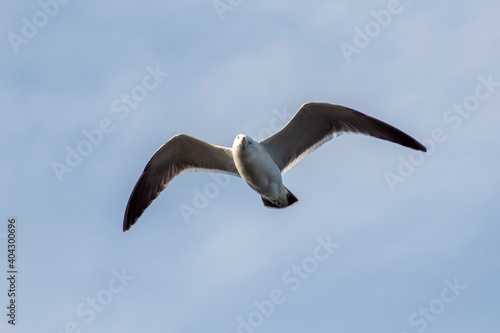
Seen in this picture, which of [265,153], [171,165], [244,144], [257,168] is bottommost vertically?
[257,168]

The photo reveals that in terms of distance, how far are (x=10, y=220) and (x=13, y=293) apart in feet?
5.33

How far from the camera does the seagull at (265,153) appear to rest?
663 inches

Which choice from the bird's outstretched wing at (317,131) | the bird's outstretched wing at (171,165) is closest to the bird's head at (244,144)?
the bird's outstretched wing at (317,131)

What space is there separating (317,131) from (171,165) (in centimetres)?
307

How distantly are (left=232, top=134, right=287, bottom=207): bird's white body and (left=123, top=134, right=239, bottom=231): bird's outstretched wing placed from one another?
0.99m

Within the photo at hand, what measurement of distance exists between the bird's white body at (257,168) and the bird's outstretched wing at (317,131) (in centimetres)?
54

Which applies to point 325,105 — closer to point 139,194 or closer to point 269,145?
point 269,145

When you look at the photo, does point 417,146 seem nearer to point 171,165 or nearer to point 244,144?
point 244,144

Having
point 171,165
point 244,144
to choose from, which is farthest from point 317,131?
point 171,165

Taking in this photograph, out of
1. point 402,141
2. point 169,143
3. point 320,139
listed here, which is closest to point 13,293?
point 169,143

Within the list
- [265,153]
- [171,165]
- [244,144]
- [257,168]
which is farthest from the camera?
[171,165]

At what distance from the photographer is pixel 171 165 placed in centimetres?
1833

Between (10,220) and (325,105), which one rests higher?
(10,220)

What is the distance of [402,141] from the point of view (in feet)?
57.0
